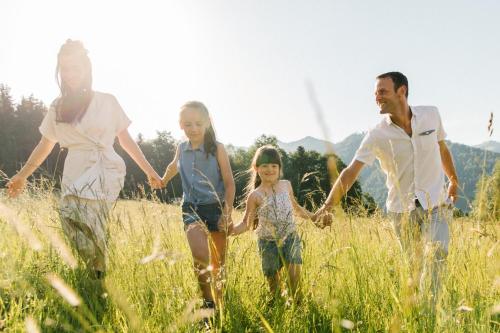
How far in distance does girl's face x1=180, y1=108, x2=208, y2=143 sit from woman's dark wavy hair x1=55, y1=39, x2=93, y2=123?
33.4 inches

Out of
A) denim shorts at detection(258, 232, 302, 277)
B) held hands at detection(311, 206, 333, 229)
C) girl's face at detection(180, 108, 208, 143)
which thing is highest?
girl's face at detection(180, 108, 208, 143)

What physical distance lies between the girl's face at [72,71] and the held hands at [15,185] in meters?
0.89

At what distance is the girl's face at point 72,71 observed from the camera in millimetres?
3889

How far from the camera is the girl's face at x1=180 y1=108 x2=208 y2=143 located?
415 cm

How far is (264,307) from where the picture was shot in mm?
2805

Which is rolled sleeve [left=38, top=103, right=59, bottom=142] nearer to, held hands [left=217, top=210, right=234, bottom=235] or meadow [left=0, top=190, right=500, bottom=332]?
meadow [left=0, top=190, right=500, bottom=332]

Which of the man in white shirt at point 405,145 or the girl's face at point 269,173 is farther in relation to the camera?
the girl's face at point 269,173

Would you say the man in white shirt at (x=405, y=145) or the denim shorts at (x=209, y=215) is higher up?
the man in white shirt at (x=405, y=145)

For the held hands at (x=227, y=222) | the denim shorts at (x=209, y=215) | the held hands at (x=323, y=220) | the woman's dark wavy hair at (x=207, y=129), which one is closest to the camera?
the held hands at (x=227, y=222)

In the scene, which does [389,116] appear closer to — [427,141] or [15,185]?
[427,141]

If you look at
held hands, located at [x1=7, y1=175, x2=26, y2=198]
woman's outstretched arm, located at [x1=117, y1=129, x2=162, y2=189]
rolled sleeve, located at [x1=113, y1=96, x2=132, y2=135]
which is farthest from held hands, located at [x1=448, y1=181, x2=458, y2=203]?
held hands, located at [x1=7, y1=175, x2=26, y2=198]

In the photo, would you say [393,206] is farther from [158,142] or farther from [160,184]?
[158,142]

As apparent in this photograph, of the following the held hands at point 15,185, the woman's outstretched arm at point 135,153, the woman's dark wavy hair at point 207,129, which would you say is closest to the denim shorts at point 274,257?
the woman's dark wavy hair at point 207,129

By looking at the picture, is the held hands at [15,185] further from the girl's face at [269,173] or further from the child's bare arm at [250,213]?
the girl's face at [269,173]
